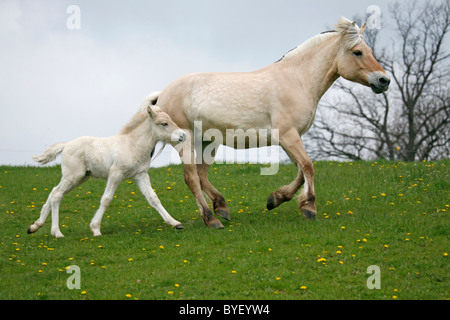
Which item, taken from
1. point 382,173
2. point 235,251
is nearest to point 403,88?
point 382,173

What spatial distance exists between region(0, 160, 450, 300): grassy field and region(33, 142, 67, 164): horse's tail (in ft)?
4.36

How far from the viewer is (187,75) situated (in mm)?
10773

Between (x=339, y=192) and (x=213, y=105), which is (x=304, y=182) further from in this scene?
(x=339, y=192)

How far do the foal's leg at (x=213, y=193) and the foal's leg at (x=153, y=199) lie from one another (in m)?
1.04

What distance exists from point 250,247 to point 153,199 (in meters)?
2.07

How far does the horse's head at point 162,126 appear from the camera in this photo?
9.76m

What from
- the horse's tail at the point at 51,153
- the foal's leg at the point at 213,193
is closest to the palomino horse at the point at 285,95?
the foal's leg at the point at 213,193

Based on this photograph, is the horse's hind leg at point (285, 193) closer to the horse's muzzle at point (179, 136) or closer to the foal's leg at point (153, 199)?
the foal's leg at point (153, 199)

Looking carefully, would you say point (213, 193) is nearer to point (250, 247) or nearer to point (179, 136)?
point (179, 136)

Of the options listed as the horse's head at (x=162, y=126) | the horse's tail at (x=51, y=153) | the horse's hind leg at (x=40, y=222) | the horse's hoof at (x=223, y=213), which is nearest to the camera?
the horse's head at (x=162, y=126)

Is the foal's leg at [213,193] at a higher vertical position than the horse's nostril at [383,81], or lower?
lower

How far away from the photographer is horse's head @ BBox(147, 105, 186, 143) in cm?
976

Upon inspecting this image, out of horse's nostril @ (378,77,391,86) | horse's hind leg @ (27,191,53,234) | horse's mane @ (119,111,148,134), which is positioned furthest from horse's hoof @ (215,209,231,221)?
horse's nostril @ (378,77,391,86)

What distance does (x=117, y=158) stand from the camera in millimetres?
9781
